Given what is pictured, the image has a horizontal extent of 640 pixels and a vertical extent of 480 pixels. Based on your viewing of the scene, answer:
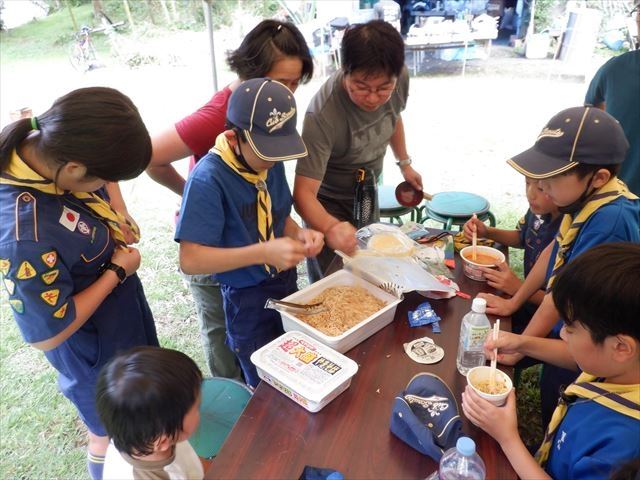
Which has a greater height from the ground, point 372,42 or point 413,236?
point 372,42

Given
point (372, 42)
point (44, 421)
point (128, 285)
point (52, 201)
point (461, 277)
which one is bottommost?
point (44, 421)

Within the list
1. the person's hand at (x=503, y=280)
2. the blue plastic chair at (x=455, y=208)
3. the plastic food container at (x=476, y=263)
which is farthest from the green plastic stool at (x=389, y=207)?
the person's hand at (x=503, y=280)

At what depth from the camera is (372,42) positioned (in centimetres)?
183

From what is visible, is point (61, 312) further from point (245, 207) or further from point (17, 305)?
point (245, 207)

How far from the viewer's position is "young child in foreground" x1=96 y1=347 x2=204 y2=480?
1.10m

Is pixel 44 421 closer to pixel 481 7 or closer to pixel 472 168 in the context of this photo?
pixel 472 168

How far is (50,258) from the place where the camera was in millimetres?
1238

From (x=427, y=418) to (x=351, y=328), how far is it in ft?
1.32

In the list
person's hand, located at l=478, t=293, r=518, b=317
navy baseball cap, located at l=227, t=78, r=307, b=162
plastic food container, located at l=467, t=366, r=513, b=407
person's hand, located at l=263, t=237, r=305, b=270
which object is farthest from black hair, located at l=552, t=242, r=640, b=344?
navy baseball cap, located at l=227, t=78, r=307, b=162

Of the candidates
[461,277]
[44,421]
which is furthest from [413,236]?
[44,421]

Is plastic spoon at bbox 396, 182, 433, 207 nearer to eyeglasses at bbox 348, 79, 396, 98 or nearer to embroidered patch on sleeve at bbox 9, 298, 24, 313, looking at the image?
eyeglasses at bbox 348, 79, 396, 98

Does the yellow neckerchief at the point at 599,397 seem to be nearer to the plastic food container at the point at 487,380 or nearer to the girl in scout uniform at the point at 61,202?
the plastic food container at the point at 487,380

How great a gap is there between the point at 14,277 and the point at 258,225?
0.78 meters

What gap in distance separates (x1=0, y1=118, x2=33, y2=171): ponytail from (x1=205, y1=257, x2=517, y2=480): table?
96cm
